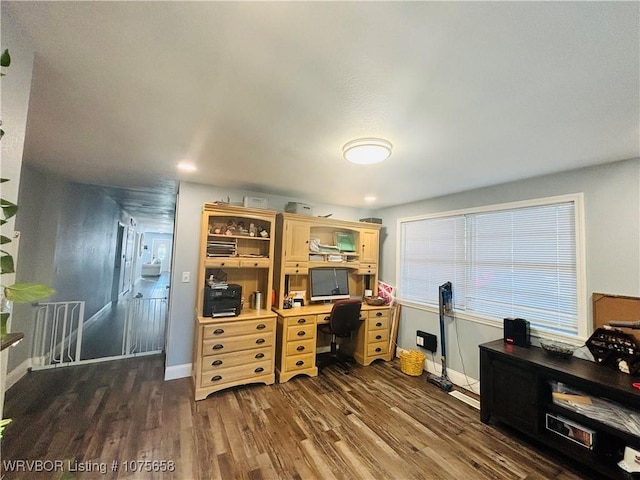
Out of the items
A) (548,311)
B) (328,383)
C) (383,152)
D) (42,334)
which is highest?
(383,152)

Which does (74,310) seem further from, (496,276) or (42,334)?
(496,276)

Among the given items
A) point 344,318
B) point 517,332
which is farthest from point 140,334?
point 517,332

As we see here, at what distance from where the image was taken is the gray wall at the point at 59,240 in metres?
2.89

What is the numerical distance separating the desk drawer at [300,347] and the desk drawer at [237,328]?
0.33m

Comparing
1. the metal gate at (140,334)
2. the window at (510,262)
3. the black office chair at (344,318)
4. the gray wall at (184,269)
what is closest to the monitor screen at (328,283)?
the black office chair at (344,318)

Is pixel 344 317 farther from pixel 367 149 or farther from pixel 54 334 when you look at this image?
pixel 54 334

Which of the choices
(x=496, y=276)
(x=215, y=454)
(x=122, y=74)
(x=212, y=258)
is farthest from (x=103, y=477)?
(x=496, y=276)

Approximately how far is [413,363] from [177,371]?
3044 millimetres

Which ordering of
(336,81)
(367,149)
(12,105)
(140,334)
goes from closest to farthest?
(12,105) → (336,81) → (367,149) → (140,334)

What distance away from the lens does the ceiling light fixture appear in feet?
6.24

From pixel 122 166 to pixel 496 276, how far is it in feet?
14.5

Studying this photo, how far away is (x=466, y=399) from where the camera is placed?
2.90 metres

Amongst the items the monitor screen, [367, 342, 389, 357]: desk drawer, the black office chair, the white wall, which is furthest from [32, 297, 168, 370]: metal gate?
[367, 342, 389, 357]: desk drawer

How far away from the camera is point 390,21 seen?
0.98m
